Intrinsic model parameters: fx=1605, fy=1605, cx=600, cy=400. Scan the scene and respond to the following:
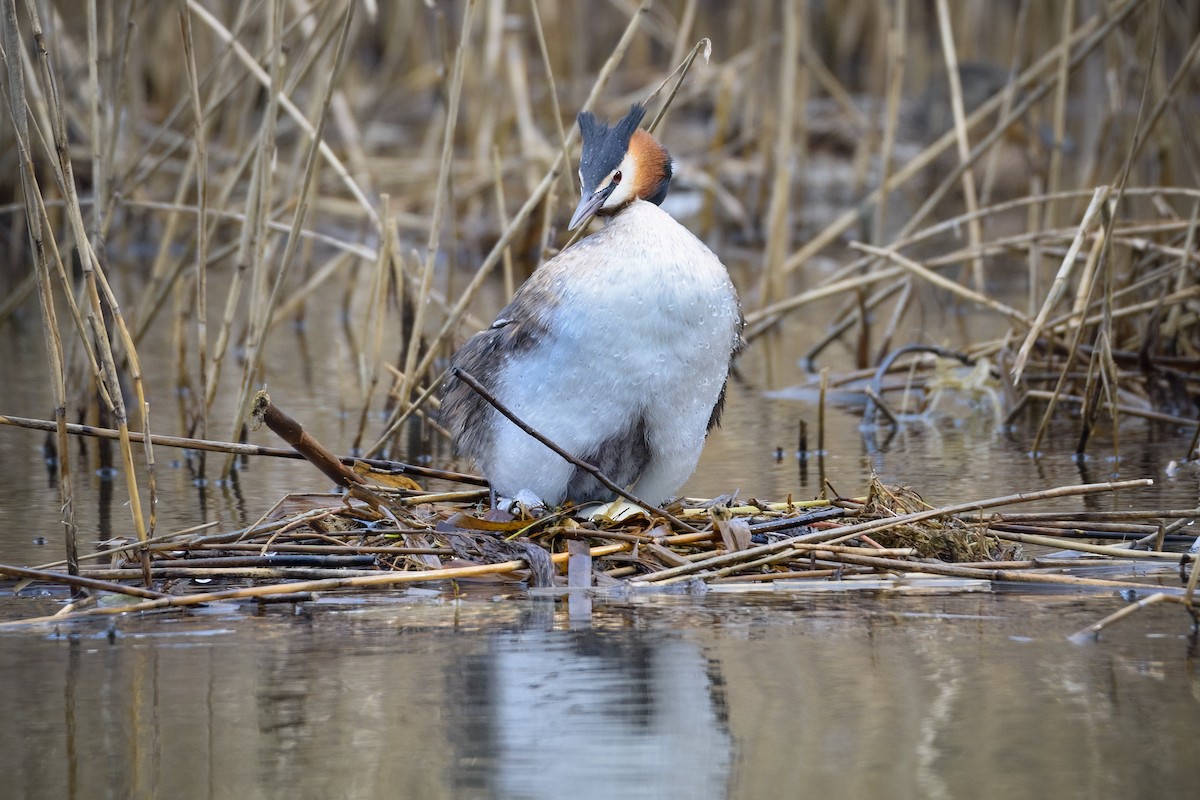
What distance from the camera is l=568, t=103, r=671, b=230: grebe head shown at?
4336 mm

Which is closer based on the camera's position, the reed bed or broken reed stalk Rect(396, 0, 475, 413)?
the reed bed

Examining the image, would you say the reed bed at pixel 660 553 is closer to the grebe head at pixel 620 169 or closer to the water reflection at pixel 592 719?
the water reflection at pixel 592 719

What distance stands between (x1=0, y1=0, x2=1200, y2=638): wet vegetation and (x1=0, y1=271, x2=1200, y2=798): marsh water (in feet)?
0.63

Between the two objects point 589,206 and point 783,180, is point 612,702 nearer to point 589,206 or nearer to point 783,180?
point 589,206

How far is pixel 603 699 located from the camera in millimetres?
2998

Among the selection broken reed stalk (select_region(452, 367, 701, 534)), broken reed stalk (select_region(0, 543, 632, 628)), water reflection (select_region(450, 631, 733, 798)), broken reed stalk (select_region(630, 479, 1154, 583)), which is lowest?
water reflection (select_region(450, 631, 733, 798))

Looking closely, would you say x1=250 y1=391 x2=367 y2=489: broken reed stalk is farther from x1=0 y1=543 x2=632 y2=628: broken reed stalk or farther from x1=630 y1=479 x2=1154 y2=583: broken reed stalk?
x1=630 y1=479 x2=1154 y2=583: broken reed stalk

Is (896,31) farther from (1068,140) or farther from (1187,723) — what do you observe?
(1068,140)

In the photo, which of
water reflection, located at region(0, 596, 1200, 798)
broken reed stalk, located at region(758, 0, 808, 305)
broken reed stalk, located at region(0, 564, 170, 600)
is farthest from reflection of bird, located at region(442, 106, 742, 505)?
broken reed stalk, located at region(758, 0, 808, 305)

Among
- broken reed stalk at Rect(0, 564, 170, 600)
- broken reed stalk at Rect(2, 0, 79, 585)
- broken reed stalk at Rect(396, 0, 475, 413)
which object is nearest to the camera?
broken reed stalk at Rect(0, 564, 170, 600)

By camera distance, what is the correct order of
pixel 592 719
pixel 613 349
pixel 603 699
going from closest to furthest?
pixel 592 719 → pixel 603 699 → pixel 613 349

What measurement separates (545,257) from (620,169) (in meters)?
1.10

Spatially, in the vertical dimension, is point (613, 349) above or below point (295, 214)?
below

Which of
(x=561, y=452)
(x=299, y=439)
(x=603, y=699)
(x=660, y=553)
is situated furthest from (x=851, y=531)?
(x=299, y=439)
